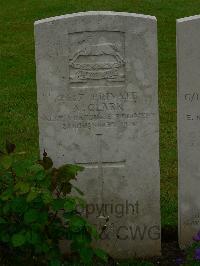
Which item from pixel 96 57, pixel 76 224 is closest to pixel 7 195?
pixel 76 224

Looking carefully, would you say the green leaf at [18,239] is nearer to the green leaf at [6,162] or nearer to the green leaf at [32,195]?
the green leaf at [32,195]

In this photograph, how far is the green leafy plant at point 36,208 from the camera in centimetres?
481

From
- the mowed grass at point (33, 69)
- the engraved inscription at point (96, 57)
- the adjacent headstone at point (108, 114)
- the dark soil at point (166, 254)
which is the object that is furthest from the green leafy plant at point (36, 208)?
the mowed grass at point (33, 69)

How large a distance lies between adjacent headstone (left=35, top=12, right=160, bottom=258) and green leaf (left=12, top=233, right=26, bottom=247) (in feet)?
3.44

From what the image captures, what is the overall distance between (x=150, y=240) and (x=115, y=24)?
166 centimetres

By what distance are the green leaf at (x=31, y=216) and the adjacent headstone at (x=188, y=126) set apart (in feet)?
4.77

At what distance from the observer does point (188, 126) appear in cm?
579

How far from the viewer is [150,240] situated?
19.4 ft

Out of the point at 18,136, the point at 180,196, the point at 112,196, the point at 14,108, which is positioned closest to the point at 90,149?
the point at 112,196

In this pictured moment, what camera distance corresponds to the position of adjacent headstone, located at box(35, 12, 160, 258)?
5.55 m

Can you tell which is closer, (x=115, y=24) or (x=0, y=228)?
(x=0, y=228)

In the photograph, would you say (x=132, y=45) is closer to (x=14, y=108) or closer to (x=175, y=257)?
(x=175, y=257)

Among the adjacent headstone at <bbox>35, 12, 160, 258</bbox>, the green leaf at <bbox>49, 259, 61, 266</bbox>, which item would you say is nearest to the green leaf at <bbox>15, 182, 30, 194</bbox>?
the green leaf at <bbox>49, 259, 61, 266</bbox>

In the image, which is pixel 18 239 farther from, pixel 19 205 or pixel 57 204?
pixel 57 204
